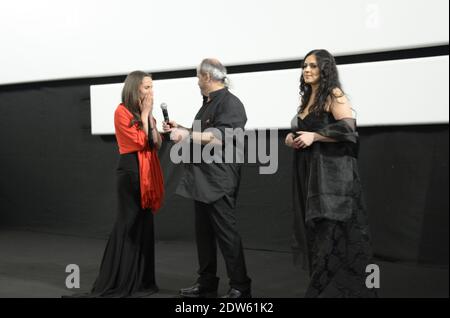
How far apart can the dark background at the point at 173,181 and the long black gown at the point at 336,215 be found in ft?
3.48

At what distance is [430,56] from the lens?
11.9 ft

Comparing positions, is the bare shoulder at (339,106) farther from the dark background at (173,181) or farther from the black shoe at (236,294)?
the dark background at (173,181)

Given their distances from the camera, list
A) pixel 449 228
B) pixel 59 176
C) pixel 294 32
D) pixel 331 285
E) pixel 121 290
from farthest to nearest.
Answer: pixel 59 176
pixel 294 32
pixel 449 228
pixel 121 290
pixel 331 285

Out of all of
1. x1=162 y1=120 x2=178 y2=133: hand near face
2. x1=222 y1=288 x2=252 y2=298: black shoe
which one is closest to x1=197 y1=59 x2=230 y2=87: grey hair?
x1=162 y1=120 x2=178 y2=133: hand near face

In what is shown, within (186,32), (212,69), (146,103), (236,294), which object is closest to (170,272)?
(236,294)

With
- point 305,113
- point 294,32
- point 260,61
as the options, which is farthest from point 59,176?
point 305,113

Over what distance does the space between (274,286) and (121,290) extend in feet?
2.96

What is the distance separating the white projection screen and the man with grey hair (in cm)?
122

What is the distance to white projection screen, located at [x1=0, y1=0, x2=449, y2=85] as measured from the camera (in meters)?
3.70

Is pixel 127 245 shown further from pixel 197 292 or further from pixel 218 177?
pixel 218 177

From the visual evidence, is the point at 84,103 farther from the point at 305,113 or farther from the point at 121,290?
the point at 305,113

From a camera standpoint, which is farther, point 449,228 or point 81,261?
point 81,261

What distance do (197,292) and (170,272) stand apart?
0.76 meters

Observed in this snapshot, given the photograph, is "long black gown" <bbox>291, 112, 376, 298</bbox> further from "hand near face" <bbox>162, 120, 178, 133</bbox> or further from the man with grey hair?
"hand near face" <bbox>162, 120, 178, 133</bbox>
